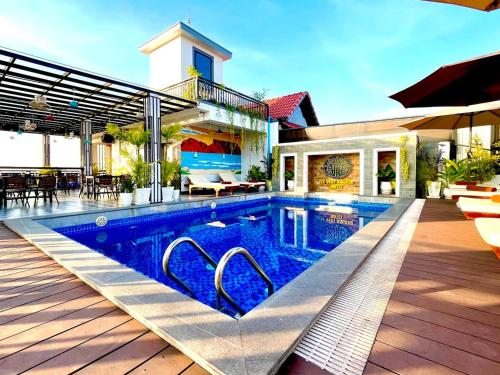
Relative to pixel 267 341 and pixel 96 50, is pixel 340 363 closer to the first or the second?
pixel 267 341

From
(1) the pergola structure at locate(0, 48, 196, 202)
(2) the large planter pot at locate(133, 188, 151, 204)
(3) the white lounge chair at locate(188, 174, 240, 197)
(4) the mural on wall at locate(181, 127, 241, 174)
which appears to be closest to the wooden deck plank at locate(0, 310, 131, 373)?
(2) the large planter pot at locate(133, 188, 151, 204)

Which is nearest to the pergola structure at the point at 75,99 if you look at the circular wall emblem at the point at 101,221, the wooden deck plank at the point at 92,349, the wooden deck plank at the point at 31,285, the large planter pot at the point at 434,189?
the circular wall emblem at the point at 101,221

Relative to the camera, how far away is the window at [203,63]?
506 inches

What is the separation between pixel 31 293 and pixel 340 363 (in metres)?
2.58

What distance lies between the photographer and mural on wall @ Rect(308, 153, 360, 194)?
12.2m

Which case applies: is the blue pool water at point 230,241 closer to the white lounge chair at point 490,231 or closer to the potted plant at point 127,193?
the potted plant at point 127,193

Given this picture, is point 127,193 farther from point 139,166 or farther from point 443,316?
point 443,316

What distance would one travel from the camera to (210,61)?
1369 centimetres

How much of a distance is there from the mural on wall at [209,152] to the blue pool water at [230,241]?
4.08m

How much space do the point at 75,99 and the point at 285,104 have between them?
37.2ft

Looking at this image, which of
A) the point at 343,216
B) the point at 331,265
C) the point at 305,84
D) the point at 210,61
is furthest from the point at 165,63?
the point at 331,265

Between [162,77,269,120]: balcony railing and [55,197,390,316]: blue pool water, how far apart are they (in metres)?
4.75

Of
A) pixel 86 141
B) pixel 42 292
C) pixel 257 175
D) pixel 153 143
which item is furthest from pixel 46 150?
pixel 42 292

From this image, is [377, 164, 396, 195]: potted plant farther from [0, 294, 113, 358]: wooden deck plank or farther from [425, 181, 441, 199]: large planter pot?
[0, 294, 113, 358]: wooden deck plank
